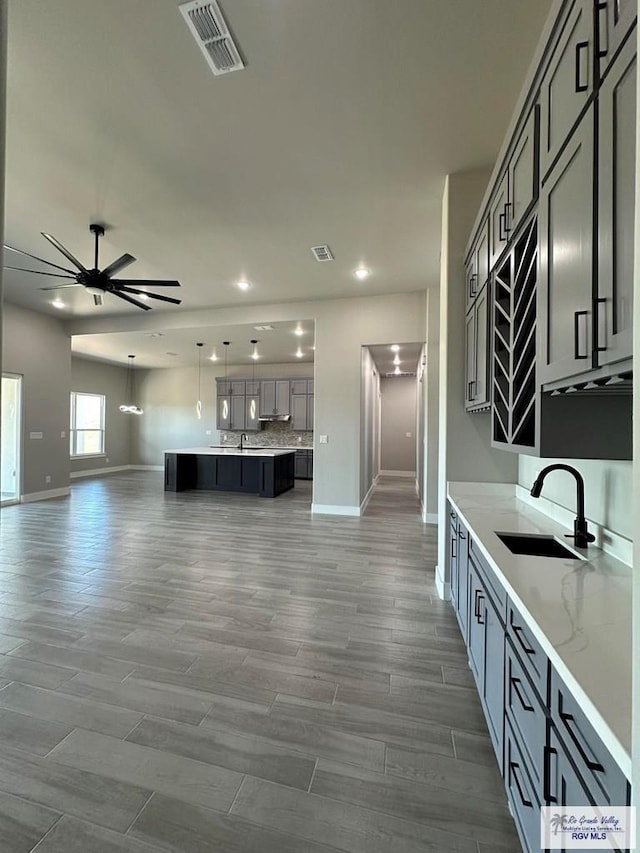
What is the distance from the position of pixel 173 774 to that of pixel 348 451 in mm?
4714

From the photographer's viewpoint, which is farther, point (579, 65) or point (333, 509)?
point (333, 509)

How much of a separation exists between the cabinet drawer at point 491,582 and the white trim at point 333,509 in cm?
392

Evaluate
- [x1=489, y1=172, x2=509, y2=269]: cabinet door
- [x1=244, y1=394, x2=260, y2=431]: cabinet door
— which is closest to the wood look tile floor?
[x1=489, y1=172, x2=509, y2=269]: cabinet door

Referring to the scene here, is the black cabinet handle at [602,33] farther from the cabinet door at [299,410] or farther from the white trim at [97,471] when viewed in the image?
the white trim at [97,471]

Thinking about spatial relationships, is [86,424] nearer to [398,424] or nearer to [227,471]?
[227,471]

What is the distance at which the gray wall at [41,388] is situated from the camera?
21.6ft

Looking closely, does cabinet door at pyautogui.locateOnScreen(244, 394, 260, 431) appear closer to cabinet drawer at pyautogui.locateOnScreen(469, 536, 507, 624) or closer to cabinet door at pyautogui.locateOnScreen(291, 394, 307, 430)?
cabinet door at pyautogui.locateOnScreen(291, 394, 307, 430)

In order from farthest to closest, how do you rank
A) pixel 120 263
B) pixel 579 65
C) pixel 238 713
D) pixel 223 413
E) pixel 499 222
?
pixel 223 413 < pixel 120 263 < pixel 499 222 < pixel 238 713 < pixel 579 65

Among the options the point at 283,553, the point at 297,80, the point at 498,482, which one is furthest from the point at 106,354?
the point at 498,482

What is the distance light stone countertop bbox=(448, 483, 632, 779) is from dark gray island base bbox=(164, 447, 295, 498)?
595 centimetres

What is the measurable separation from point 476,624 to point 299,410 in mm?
8207

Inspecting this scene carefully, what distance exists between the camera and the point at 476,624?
194cm

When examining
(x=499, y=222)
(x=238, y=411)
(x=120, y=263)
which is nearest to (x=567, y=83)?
(x=499, y=222)

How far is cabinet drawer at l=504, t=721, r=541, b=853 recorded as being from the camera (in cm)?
108
